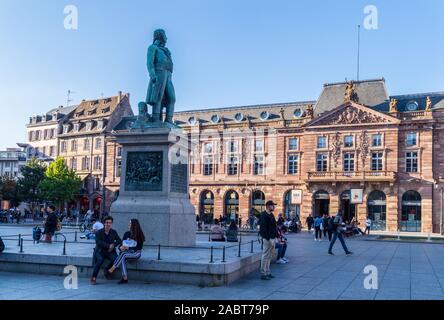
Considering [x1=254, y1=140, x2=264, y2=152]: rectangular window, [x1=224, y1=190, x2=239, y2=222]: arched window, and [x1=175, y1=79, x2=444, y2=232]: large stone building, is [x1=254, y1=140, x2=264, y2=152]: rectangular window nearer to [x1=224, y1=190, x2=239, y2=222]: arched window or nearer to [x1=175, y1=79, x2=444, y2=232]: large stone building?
[x1=175, y1=79, x2=444, y2=232]: large stone building

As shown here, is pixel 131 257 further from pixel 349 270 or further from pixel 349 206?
pixel 349 206

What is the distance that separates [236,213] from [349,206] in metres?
15.7

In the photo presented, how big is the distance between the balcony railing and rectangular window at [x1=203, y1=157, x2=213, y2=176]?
1509cm

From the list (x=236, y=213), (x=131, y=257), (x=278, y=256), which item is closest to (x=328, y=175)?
(x=236, y=213)

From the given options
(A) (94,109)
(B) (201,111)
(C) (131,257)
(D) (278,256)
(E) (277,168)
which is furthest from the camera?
(A) (94,109)

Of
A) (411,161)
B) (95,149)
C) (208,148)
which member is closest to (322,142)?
(411,161)

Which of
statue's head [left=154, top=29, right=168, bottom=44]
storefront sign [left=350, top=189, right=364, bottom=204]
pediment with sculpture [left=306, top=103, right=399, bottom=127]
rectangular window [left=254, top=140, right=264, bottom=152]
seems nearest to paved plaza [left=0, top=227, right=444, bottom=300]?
statue's head [left=154, top=29, right=168, bottom=44]

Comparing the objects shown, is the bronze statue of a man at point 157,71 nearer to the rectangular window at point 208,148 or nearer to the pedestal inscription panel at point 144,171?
the pedestal inscription panel at point 144,171

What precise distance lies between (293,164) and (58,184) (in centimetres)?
3267

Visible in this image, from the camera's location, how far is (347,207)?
56781 mm

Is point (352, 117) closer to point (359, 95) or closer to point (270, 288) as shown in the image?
point (359, 95)

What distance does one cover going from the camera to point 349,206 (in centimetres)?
5659

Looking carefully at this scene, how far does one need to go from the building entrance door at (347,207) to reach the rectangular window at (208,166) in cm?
1927
